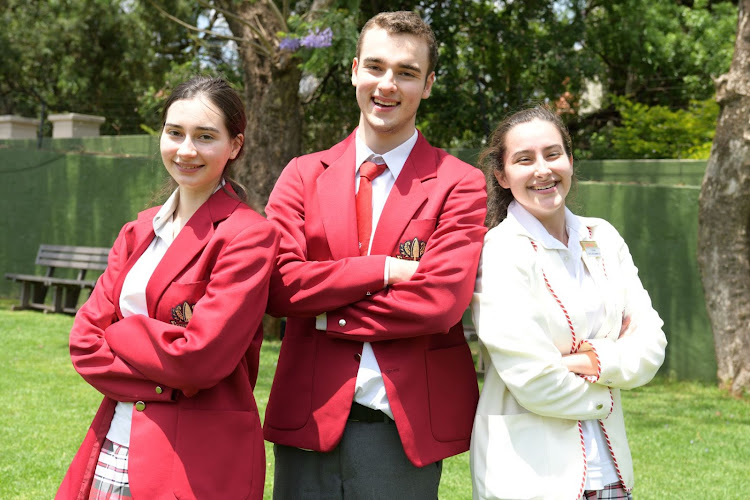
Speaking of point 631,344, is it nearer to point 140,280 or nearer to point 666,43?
point 140,280

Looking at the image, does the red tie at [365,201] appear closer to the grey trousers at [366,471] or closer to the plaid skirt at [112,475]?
the grey trousers at [366,471]

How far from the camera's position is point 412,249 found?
2789 millimetres

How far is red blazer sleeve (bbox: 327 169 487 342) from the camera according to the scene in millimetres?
2629

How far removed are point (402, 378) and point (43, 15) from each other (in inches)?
852

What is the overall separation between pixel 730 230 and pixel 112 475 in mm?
6339

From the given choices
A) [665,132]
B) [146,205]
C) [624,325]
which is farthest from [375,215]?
[665,132]

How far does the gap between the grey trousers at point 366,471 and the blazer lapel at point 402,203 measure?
0.56 meters

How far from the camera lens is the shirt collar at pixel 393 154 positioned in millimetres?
2896

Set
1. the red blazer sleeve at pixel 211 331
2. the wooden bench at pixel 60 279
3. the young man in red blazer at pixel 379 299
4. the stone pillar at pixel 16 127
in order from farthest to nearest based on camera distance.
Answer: the stone pillar at pixel 16 127 → the wooden bench at pixel 60 279 → the young man in red blazer at pixel 379 299 → the red blazer sleeve at pixel 211 331

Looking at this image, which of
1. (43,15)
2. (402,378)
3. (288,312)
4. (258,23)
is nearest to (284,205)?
(288,312)

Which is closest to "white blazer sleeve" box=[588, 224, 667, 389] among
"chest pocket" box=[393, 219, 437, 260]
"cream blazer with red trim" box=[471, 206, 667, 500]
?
"cream blazer with red trim" box=[471, 206, 667, 500]

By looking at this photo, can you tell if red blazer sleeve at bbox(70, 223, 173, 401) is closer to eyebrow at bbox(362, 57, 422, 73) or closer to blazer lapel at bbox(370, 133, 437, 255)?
blazer lapel at bbox(370, 133, 437, 255)

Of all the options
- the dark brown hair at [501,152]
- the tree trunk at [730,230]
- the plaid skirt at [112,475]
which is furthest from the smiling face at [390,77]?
the tree trunk at [730,230]

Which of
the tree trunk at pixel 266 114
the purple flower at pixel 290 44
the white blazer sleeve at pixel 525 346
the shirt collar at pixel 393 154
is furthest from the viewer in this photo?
the tree trunk at pixel 266 114
